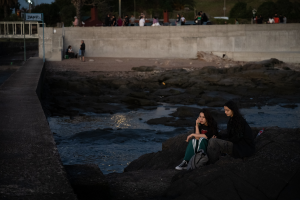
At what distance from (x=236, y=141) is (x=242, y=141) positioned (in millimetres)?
91

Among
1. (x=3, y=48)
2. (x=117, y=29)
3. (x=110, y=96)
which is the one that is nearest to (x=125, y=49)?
(x=117, y=29)

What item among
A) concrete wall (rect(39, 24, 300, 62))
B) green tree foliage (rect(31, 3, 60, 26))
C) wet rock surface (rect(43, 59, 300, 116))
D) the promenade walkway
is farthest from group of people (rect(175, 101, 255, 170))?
green tree foliage (rect(31, 3, 60, 26))

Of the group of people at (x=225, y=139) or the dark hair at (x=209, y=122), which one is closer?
the group of people at (x=225, y=139)

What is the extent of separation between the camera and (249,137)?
6.14 meters

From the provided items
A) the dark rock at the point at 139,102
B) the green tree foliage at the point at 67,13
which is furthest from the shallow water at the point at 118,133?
the green tree foliage at the point at 67,13

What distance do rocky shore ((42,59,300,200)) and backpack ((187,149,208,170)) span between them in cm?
25

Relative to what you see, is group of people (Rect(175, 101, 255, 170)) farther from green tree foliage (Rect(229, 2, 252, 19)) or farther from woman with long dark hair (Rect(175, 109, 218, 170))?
green tree foliage (Rect(229, 2, 252, 19))

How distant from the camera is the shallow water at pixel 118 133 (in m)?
9.75

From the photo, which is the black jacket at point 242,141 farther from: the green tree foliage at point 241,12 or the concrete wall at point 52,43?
the green tree foliage at point 241,12

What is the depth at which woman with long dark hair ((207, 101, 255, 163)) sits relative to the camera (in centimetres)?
614

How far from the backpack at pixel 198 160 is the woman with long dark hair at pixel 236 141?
187 millimetres

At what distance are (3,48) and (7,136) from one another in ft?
144

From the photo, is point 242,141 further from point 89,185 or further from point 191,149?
point 89,185

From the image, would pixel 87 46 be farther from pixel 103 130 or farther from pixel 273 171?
pixel 273 171
